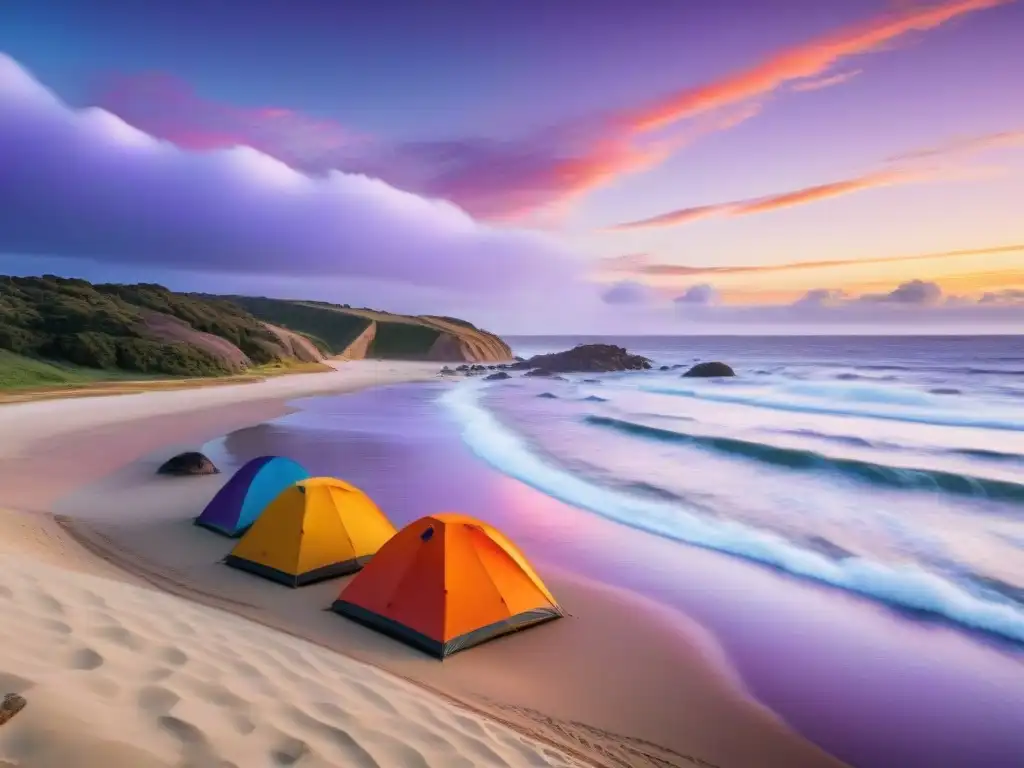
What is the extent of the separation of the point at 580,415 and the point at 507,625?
24.1 metres

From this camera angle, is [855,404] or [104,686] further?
[855,404]

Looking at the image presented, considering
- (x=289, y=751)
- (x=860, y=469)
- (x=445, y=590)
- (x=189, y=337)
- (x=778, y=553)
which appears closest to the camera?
(x=289, y=751)

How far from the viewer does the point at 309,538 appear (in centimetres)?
884

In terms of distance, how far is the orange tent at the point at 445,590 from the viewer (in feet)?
23.2

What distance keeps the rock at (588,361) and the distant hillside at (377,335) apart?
2246 cm

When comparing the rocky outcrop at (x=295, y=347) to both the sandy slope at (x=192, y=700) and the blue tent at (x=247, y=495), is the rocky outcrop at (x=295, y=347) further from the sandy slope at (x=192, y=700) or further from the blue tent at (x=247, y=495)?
the sandy slope at (x=192, y=700)

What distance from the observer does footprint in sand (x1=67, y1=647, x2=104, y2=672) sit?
4184 millimetres

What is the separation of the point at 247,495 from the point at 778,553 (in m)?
8.99

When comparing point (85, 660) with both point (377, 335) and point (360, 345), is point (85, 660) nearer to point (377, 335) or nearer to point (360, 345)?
point (360, 345)

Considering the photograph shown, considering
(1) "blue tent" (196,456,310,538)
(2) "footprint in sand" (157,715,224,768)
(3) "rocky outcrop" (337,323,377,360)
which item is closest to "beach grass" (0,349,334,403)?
(1) "blue tent" (196,456,310,538)

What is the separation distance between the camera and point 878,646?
8.07 meters

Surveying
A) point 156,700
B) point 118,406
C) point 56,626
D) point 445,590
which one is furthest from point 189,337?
point 156,700

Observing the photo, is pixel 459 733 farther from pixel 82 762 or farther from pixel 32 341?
pixel 32 341

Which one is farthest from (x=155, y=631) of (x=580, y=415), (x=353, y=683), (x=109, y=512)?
(x=580, y=415)
